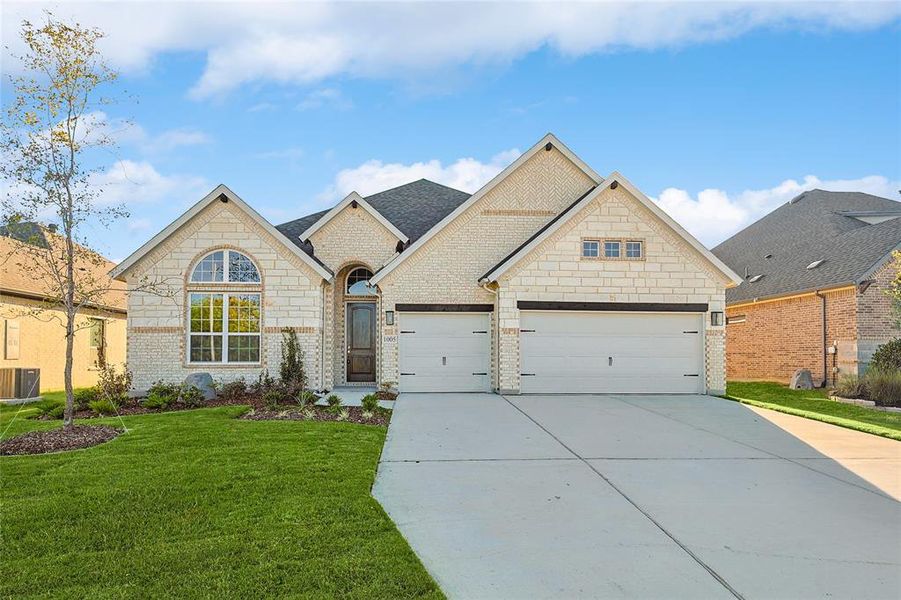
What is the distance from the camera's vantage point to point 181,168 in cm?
1342

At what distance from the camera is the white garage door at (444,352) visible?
15.9m

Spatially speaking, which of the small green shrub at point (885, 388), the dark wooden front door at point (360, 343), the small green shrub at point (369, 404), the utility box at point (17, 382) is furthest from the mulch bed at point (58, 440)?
the small green shrub at point (885, 388)

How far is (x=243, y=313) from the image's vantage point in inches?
607

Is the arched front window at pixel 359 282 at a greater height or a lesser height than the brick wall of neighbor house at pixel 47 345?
greater

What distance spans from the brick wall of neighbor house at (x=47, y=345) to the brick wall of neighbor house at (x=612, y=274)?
415 inches

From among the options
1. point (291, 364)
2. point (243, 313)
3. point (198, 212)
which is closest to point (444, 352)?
point (291, 364)

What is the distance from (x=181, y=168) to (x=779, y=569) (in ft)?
44.3

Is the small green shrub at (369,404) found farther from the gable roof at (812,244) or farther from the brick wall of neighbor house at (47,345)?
the gable roof at (812,244)

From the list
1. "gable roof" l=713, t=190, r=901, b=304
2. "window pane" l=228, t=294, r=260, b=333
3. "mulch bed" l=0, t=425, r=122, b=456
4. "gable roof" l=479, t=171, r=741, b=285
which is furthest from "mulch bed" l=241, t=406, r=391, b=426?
"gable roof" l=713, t=190, r=901, b=304

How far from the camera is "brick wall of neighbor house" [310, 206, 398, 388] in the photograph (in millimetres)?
17125

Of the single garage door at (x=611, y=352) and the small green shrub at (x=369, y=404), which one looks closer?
the small green shrub at (x=369, y=404)

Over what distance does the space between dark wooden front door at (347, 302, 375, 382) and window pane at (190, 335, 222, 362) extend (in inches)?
143

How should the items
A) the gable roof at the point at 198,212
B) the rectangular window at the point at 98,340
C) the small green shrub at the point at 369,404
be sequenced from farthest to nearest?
the rectangular window at the point at 98,340 → the gable roof at the point at 198,212 → the small green shrub at the point at 369,404

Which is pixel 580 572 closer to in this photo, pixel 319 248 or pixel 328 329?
pixel 328 329
